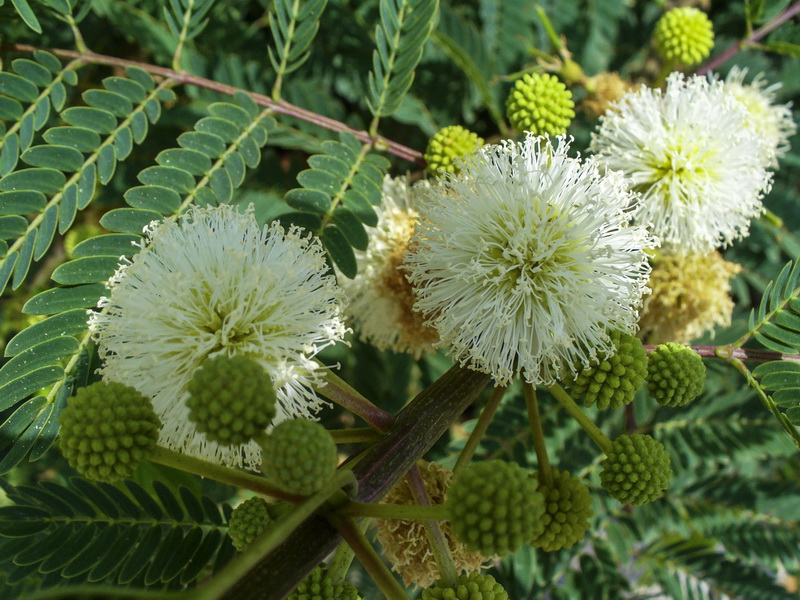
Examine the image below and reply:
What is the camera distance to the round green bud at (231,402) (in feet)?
4.54

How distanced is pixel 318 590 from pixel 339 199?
49.6 inches

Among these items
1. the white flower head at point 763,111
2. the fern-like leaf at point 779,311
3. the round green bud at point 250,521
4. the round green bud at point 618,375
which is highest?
the white flower head at point 763,111

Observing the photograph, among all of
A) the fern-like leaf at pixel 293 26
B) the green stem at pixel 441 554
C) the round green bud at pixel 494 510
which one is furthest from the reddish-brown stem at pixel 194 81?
the round green bud at pixel 494 510

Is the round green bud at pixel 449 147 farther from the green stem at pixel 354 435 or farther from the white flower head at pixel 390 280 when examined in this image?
the green stem at pixel 354 435

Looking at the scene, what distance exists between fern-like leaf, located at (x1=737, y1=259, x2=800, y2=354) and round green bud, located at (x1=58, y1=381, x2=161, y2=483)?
1827mm

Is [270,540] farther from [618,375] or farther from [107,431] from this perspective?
[618,375]

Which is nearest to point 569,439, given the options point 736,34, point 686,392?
point 686,392

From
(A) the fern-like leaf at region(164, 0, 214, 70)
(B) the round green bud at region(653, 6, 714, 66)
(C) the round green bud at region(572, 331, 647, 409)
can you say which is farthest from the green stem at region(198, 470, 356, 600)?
(B) the round green bud at region(653, 6, 714, 66)

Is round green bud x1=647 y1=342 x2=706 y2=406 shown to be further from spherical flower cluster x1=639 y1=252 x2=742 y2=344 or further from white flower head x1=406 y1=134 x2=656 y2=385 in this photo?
spherical flower cluster x1=639 y1=252 x2=742 y2=344

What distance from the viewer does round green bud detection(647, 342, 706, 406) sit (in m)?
1.95

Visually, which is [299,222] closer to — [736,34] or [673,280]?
[673,280]

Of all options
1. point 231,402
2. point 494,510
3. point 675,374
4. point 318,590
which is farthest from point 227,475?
point 675,374

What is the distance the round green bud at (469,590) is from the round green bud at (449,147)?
140 cm

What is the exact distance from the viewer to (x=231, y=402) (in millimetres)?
1386
